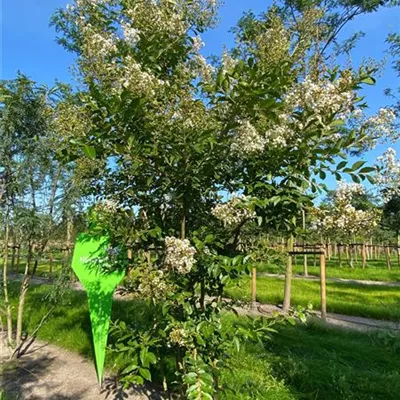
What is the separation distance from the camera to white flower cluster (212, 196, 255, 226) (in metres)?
2.08

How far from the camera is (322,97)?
6.47ft

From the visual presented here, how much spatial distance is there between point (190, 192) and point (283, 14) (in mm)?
8042

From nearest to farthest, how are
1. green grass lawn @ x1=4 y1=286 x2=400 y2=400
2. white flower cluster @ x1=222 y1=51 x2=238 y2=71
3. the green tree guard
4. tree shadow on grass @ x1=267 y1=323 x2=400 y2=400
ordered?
1. white flower cluster @ x1=222 y1=51 x2=238 y2=71
2. the green tree guard
3. green grass lawn @ x1=4 y1=286 x2=400 y2=400
4. tree shadow on grass @ x1=267 y1=323 x2=400 y2=400

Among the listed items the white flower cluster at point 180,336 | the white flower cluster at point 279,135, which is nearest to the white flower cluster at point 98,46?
the white flower cluster at point 279,135

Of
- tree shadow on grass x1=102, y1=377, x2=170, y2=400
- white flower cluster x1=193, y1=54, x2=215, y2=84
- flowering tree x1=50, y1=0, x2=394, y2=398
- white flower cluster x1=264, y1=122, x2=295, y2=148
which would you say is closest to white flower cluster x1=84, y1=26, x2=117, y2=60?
flowering tree x1=50, y1=0, x2=394, y2=398

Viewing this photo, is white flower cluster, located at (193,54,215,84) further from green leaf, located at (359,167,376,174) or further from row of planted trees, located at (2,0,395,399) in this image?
green leaf, located at (359,167,376,174)

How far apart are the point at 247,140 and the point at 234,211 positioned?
0.38 m

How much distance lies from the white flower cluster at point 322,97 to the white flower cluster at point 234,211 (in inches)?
22.3

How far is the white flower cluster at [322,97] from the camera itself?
1977 mm

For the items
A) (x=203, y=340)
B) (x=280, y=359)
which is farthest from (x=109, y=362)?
(x=203, y=340)

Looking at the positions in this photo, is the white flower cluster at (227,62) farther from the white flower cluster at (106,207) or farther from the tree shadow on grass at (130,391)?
the tree shadow on grass at (130,391)

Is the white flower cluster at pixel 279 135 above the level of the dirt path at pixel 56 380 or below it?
above

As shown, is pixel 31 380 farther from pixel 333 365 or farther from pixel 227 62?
pixel 227 62

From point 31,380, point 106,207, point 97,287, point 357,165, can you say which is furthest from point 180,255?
point 31,380
